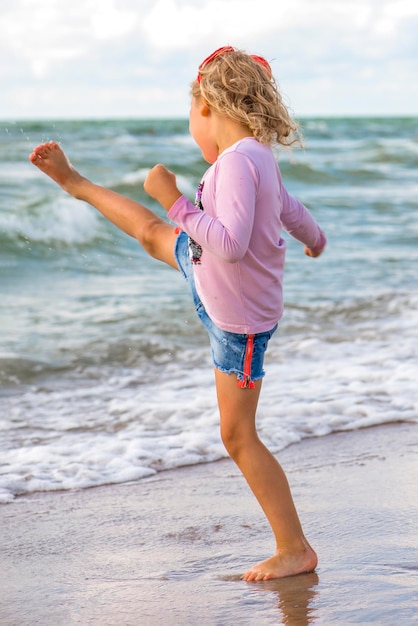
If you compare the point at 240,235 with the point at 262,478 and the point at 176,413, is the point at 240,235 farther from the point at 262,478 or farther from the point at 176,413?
the point at 176,413

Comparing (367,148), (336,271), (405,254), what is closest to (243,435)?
(336,271)

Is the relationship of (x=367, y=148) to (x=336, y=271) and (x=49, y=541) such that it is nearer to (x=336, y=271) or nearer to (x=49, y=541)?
(x=336, y=271)

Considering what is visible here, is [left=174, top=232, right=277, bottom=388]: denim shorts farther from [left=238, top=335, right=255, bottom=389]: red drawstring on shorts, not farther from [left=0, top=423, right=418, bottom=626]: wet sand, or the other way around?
[left=0, top=423, right=418, bottom=626]: wet sand

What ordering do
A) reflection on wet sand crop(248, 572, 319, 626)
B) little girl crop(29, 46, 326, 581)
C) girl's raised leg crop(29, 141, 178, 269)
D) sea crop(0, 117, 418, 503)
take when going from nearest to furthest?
reflection on wet sand crop(248, 572, 319, 626) → little girl crop(29, 46, 326, 581) → girl's raised leg crop(29, 141, 178, 269) → sea crop(0, 117, 418, 503)

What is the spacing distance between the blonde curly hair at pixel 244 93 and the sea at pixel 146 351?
361mm

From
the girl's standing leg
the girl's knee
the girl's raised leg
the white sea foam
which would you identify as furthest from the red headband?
the white sea foam

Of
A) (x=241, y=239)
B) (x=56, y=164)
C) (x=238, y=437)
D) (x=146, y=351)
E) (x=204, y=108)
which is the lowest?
(x=146, y=351)

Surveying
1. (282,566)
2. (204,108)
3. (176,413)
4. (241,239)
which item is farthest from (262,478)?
(176,413)

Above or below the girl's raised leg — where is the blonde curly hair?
above

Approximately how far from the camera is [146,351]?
631cm

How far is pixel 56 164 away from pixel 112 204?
0.23 meters

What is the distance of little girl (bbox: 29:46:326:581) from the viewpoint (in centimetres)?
259

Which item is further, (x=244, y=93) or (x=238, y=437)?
(x=238, y=437)

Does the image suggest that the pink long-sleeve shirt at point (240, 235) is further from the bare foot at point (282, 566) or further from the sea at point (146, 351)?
the bare foot at point (282, 566)
